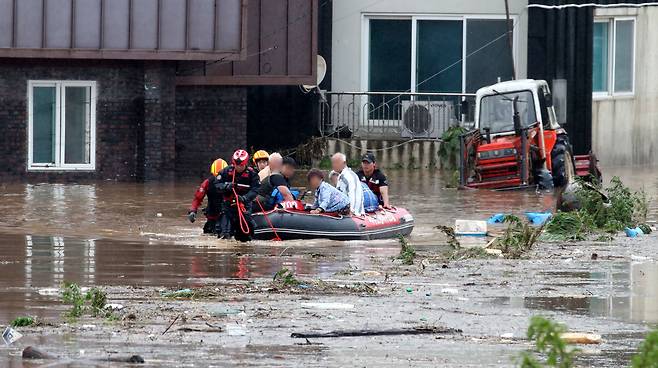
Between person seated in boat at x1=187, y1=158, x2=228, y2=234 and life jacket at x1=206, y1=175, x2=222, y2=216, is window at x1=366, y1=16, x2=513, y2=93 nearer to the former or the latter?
person seated in boat at x1=187, y1=158, x2=228, y2=234

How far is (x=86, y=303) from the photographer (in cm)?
1234

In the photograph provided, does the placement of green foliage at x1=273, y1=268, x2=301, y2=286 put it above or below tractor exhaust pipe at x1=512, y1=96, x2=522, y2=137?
below

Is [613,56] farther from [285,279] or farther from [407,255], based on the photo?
[285,279]

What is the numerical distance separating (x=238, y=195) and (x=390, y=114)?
552 inches

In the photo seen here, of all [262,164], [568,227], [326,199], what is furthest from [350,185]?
[568,227]

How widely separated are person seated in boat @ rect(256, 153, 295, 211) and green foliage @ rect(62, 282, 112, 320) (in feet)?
22.8

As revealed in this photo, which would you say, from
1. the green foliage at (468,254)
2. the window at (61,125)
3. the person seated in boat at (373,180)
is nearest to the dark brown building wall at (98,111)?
the window at (61,125)

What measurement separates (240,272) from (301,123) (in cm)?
1605

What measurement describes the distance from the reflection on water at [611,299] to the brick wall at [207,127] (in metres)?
13.9

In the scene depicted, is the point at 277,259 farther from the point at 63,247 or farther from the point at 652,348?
the point at 652,348

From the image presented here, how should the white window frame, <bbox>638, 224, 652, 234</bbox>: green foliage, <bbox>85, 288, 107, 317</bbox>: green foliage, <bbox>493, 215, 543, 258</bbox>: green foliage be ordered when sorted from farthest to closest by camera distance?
the white window frame
<bbox>638, 224, 652, 234</bbox>: green foliage
<bbox>493, 215, 543, 258</bbox>: green foliage
<bbox>85, 288, 107, 317</bbox>: green foliage

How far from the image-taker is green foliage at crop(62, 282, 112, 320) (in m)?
11.8

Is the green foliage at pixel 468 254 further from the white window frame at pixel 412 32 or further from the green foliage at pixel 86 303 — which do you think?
the white window frame at pixel 412 32

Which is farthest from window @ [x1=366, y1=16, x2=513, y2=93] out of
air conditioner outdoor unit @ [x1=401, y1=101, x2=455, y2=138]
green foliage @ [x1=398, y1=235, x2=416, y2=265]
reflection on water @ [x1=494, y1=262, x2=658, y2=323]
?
reflection on water @ [x1=494, y1=262, x2=658, y2=323]
